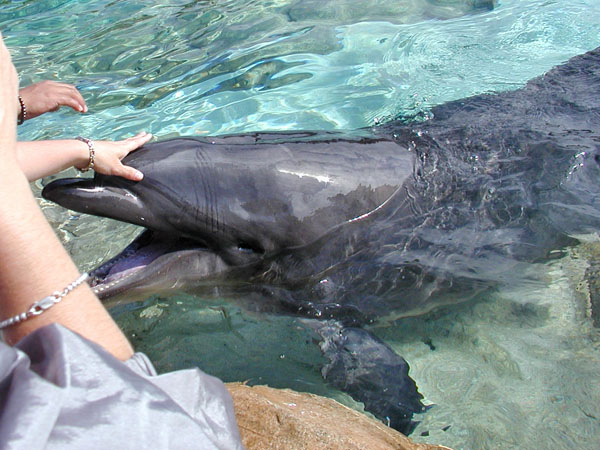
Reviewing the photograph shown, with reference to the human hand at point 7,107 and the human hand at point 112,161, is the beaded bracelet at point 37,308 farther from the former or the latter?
the human hand at point 112,161

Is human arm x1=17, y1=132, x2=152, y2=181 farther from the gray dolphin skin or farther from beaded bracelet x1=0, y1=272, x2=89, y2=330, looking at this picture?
beaded bracelet x1=0, y1=272, x2=89, y2=330

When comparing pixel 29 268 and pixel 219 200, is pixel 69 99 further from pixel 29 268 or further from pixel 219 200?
pixel 29 268

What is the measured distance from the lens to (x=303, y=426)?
9.51 ft

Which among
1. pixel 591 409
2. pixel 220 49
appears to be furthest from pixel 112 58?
pixel 591 409

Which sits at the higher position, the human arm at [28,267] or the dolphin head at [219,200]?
the human arm at [28,267]

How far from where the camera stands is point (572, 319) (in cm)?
443

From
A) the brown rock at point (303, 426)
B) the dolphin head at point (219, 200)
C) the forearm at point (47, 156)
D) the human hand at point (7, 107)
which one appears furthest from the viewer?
the forearm at point (47, 156)

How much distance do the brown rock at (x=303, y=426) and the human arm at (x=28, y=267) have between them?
1.10 meters

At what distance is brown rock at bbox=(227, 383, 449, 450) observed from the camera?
2.82 meters

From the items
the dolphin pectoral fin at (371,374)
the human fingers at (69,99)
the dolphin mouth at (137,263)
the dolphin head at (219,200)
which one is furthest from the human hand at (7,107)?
the human fingers at (69,99)

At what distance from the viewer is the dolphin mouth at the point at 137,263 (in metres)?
3.86

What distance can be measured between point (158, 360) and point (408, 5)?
8276 millimetres

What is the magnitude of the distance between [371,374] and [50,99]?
343cm

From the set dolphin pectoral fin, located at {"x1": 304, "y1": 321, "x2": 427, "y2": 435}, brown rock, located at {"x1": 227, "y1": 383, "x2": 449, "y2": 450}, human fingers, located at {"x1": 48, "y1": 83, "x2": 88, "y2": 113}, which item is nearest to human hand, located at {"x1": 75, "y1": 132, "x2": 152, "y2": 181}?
brown rock, located at {"x1": 227, "y1": 383, "x2": 449, "y2": 450}
